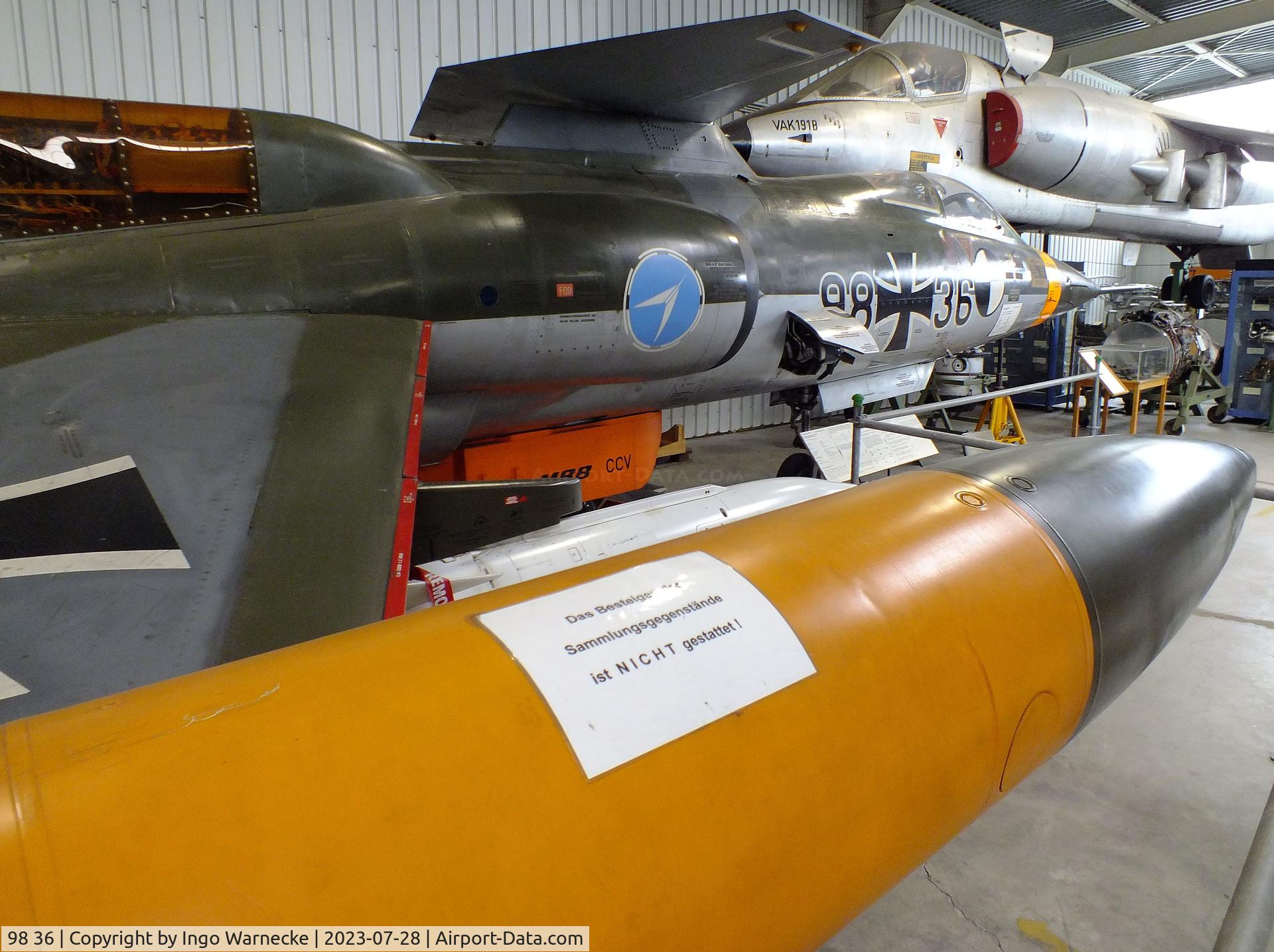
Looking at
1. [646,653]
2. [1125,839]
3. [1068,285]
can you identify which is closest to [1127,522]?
[1125,839]

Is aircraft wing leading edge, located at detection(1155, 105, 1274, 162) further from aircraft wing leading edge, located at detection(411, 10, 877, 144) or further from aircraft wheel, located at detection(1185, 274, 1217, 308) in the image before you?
aircraft wing leading edge, located at detection(411, 10, 877, 144)

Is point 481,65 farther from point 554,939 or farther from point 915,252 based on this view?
point 554,939

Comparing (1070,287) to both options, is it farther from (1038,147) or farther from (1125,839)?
(1125,839)

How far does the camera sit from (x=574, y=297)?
369 cm

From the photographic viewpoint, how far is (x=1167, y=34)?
12430 millimetres

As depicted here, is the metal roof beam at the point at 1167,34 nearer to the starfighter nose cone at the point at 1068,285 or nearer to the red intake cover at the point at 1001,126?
the red intake cover at the point at 1001,126

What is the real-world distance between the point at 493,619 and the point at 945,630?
2.78 ft

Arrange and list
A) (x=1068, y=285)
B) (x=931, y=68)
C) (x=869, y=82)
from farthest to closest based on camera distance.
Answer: (x=931, y=68) < (x=869, y=82) < (x=1068, y=285)

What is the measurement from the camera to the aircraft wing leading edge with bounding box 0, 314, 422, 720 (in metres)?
1.64

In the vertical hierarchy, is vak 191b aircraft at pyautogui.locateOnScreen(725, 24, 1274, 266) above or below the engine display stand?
above

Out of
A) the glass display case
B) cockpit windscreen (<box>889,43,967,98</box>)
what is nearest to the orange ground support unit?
cockpit windscreen (<box>889,43,967,98</box>)

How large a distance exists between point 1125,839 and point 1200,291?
12443mm

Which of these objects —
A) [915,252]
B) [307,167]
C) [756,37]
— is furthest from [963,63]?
[307,167]

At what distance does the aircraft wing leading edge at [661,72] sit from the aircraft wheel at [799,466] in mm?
2578
